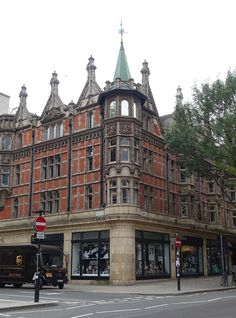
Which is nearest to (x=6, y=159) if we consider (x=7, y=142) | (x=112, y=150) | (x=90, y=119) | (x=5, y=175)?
(x=5, y=175)

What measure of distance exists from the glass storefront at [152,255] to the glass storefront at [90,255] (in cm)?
253

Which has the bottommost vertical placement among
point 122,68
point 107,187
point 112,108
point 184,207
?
point 184,207

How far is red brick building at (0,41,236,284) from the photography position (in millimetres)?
34219

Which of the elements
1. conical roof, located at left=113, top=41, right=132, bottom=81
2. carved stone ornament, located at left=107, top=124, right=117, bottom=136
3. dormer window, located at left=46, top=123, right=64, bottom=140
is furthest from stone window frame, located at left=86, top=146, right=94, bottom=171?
conical roof, located at left=113, top=41, right=132, bottom=81

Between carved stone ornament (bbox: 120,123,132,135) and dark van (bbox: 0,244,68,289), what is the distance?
10533mm

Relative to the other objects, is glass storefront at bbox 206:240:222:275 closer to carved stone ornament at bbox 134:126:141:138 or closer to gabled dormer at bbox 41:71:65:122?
carved stone ornament at bbox 134:126:141:138

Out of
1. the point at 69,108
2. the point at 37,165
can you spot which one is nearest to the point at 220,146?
the point at 69,108

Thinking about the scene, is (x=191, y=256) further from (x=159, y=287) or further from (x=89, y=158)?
(x=89, y=158)

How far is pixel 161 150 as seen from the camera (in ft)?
132

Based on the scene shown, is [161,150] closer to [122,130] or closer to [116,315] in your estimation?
[122,130]

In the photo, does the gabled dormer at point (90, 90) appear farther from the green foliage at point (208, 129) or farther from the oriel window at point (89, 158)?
the green foliage at point (208, 129)

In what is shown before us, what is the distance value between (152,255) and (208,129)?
1122 cm

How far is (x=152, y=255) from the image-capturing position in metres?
36.2

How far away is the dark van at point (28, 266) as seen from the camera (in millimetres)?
29266
